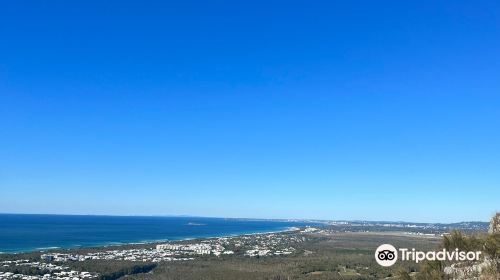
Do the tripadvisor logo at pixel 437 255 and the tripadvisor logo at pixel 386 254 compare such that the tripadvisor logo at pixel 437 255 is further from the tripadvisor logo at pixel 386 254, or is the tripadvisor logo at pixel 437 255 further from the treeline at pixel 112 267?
the treeline at pixel 112 267

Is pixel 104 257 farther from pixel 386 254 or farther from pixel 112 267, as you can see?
pixel 386 254

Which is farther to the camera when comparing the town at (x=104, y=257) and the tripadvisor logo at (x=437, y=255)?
the town at (x=104, y=257)

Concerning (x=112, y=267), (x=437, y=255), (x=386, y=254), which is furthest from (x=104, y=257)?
(x=437, y=255)

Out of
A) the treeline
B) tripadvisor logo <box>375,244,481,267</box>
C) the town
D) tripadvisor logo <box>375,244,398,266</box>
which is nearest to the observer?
tripadvisor logo <box>375,244,481,267</box>

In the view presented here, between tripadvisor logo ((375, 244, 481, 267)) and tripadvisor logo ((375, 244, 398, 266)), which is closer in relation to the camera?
tripadvisor logo ((375, 244, 481, 267))

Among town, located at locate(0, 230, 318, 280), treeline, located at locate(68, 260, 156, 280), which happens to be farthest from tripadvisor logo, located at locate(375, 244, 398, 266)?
town, located at locate(0, 230, 318, 280)

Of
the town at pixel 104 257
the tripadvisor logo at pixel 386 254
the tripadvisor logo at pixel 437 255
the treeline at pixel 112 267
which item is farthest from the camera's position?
the treeline at pixel 112 267

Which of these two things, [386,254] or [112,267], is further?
[112,267]

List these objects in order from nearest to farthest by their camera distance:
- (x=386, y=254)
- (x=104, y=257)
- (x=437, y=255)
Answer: (x=437, y=255) → (x=386, y=254) → (x=104, y=257)

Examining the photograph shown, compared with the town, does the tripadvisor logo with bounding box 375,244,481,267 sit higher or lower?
higher

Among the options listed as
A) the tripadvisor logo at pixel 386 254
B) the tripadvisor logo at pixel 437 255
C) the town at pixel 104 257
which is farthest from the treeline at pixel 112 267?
the tripadvisor logo at pixel 437 255

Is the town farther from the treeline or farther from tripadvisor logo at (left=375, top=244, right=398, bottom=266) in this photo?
tripadvisor logo at (left=375, top=244, right=398, bottom=266)

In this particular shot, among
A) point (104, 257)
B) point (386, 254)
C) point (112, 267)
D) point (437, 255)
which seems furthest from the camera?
point (104, 257)
